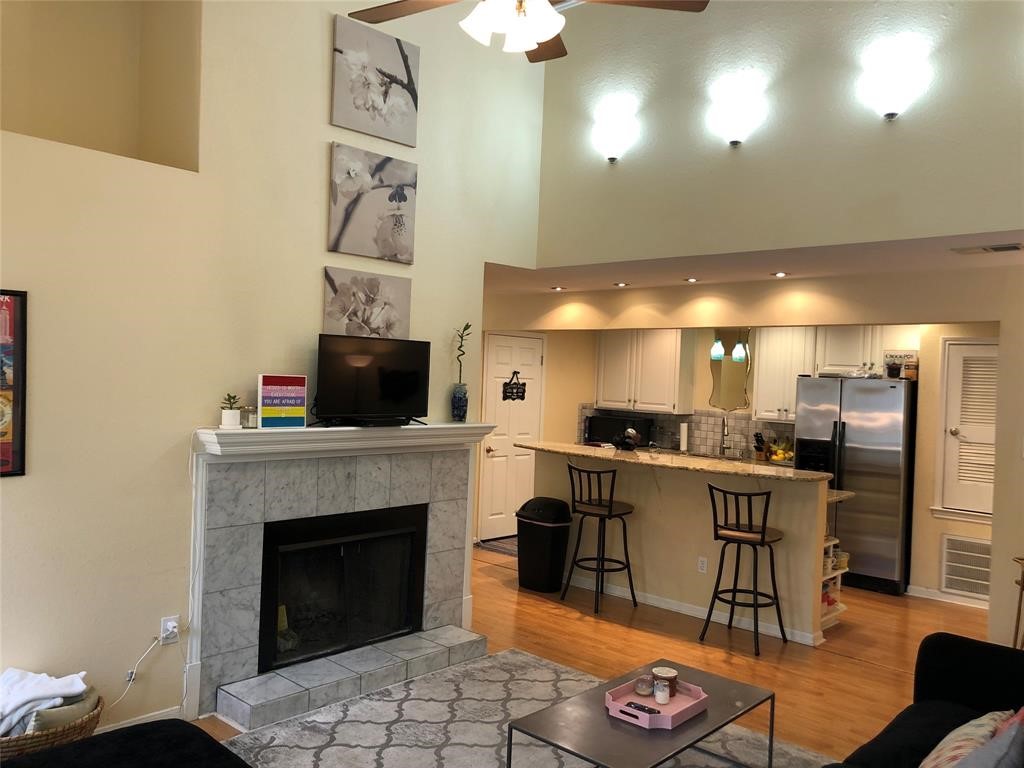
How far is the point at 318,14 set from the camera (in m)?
4.01

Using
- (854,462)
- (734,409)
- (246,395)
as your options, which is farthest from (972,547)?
(246,395)

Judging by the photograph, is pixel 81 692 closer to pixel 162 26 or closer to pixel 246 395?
pixel 246 395

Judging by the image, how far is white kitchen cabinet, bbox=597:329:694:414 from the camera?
25.1 feet

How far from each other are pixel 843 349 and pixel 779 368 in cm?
58

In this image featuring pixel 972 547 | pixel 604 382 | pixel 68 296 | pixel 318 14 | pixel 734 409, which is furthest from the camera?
pixel 604 382

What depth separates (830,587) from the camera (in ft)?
17.8

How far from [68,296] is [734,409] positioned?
19.3 ft

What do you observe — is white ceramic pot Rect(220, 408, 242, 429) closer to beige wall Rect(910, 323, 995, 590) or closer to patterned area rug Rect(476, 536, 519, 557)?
patterned area rug Rect(476, 536, 519, 557)

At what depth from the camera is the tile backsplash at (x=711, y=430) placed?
7379mm

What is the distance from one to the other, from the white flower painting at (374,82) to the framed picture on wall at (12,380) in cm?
182

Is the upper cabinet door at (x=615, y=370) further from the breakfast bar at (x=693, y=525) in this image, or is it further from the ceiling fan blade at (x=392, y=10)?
the ceiling fan blade at (x=392, y=10)

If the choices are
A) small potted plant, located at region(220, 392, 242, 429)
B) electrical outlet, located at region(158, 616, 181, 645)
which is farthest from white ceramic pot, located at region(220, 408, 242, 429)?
electrical outlet, located at region(158, 616, 181, 645)

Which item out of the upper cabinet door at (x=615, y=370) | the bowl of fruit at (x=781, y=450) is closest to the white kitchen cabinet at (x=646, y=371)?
the upper cabinet door at (x=615, y=370)

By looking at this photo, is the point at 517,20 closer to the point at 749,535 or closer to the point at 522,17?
the point at 522,17
